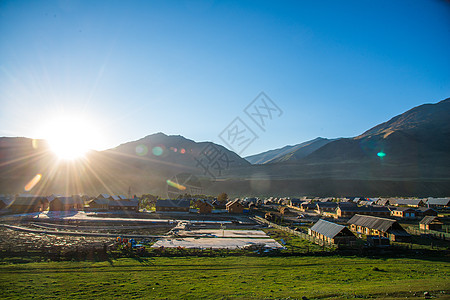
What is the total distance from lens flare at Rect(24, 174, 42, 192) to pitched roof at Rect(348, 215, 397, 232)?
4812 inches

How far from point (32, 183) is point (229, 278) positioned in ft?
448

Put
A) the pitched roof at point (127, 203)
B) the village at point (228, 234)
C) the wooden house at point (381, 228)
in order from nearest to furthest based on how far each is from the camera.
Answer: the village at point (228, 234) < the wooden house at point (381, 228) < the pitched roof at point (127, 203)

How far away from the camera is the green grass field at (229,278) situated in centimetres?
1438

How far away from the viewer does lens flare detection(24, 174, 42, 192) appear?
378 ft

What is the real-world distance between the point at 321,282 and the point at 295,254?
800 centimetres

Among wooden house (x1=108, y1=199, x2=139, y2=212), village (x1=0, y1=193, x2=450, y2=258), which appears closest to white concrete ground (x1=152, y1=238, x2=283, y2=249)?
village (x1=0, y1=193, x2=450, y2=258)

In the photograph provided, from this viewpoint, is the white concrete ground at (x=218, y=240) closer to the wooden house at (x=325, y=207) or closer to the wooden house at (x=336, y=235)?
the wooden house at (x=336, y=235)

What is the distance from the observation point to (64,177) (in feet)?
440

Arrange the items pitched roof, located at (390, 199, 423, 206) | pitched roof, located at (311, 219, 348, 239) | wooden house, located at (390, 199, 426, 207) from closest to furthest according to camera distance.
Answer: pitched roof, located at (311, 219, 348, 239) → wooden house, located at (390, 199, 426, 207) → pitched roof, located at (390, 199, 423, 206)

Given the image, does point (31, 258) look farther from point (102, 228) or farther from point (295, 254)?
point (295, 254)

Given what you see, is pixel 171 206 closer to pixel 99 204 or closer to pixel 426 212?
pixel 99 204

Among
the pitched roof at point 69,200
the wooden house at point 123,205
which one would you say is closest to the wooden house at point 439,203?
the wooden house at point 123,205

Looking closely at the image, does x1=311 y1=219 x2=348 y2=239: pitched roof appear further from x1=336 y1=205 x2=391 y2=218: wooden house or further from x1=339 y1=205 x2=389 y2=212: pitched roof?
x1=339 y1=205 x2=389 y2=212: pitched roof

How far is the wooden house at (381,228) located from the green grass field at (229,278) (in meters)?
7.50
